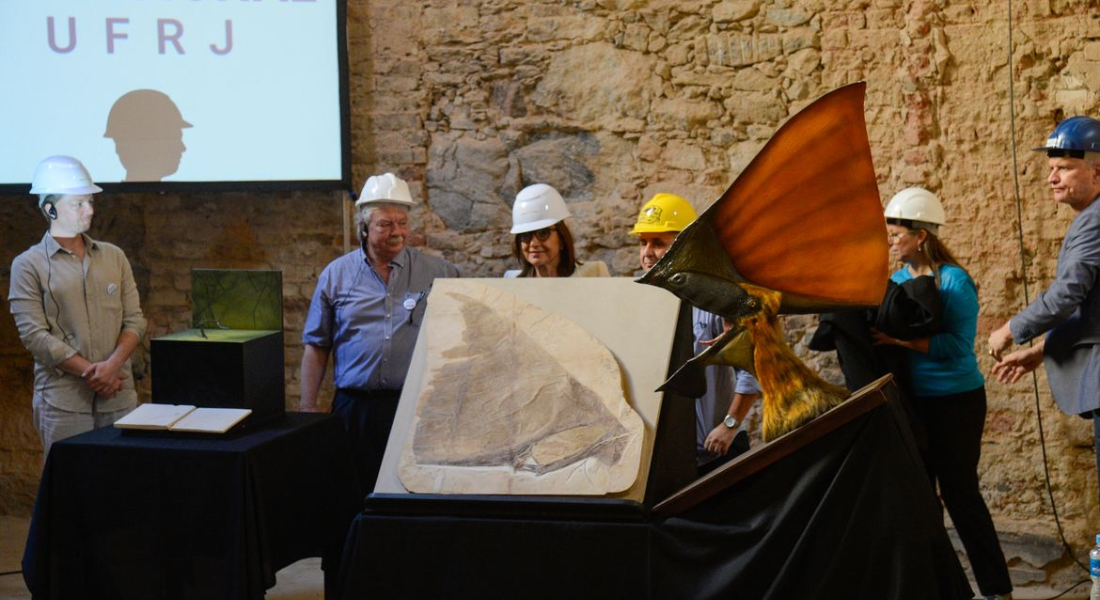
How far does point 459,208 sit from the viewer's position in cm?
469

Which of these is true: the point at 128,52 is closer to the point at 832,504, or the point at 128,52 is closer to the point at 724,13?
the point at 724,13

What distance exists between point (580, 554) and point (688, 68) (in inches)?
121

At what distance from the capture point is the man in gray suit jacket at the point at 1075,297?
10.4 feet

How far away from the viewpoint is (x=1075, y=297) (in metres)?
3.16

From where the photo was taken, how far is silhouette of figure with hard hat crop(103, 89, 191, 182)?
15.1 feet

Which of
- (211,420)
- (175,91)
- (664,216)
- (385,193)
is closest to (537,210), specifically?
(664,216)

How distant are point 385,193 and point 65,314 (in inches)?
50.5

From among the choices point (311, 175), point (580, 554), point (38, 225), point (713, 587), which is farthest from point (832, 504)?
point (38, 225)

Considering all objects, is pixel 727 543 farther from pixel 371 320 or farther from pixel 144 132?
pixel 144 132

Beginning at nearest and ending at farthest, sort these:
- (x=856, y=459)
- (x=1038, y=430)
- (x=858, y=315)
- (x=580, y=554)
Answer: (x=856, y=459)
(x=580, y=554)
(x=858, y=315)
(x=1038, y=430)

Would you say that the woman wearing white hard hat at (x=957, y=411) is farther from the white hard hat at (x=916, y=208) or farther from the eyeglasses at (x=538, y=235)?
the eyeglasses at (x=538, y=235)

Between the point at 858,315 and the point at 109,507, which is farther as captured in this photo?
the point at 858,315

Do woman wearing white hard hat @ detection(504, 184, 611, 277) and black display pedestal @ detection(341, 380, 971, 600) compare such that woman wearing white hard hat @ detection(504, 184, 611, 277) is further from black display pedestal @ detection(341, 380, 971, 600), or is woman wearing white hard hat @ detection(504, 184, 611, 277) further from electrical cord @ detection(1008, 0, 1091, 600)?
electrical cord @ detection(1008, 0, 1091, 600)

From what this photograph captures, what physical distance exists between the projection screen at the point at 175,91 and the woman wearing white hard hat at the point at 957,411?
262 cm
